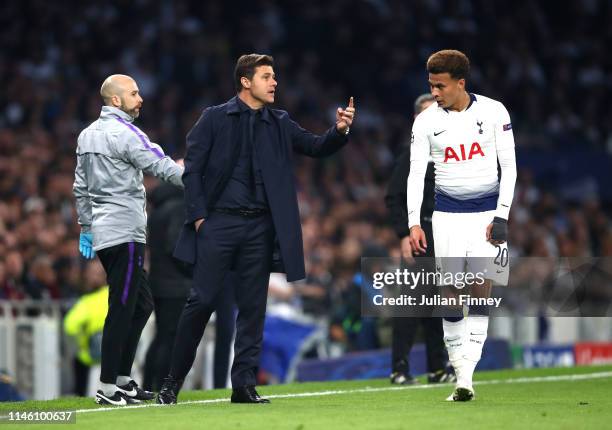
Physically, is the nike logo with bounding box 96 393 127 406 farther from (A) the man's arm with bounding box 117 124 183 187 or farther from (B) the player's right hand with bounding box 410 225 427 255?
(B) the player's right hand with bounding box 410 225 427 255

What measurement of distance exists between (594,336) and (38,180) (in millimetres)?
7605

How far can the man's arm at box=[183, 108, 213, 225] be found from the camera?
8922 millimetres

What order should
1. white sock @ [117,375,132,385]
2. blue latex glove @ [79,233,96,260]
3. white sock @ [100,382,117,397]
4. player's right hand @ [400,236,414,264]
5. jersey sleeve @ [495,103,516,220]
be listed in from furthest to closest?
player's right hand @ [400,236,414,264] → white sock @ [117,375,132,385] → blue latex glove @ [79,233,96,260] → white sock @ [100,382,117,397] → jersey sleeve @ [495,103,516,220]

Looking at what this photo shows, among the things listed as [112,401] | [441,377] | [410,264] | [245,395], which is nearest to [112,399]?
[112,401]

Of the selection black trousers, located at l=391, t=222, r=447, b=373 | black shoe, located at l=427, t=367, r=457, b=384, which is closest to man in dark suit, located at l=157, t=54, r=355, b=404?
black trousers, located at l=391, t=222, r=447, b=373

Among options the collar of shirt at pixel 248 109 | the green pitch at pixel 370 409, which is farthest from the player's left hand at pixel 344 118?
the green pitch at pixel 370 409

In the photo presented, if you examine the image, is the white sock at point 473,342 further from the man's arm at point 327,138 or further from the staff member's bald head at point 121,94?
the staff member's bald head at point 121,94

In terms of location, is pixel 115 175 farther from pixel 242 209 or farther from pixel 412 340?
pixel 412 340

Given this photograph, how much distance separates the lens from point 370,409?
29.2 feet

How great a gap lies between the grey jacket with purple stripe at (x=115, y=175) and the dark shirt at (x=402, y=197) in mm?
2764

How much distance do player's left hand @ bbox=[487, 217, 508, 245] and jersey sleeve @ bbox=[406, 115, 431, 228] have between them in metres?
0.52

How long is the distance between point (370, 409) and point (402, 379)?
3.01 metres

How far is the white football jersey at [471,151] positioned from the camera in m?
9.21

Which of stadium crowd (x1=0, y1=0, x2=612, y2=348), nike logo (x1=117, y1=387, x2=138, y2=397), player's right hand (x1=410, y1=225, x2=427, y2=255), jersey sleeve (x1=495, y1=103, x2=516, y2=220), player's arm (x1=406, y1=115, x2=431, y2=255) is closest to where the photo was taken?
jersey sleeve (x1=495, y1=103, x2=516, y2=220)
